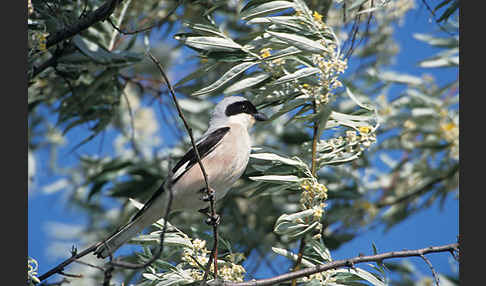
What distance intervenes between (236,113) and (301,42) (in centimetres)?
93

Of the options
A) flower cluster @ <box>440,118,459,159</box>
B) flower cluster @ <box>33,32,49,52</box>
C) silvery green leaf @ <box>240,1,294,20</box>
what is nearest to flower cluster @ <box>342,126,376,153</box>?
silvery green leaf @ <box>240,1,294,20</box>

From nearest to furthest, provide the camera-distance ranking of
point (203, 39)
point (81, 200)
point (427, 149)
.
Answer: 1. point (203, 39)
2. point (427, 149)
3. point (81, 200)

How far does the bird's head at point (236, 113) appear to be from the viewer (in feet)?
10.6

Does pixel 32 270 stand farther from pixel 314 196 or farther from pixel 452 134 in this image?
pixel 452 134

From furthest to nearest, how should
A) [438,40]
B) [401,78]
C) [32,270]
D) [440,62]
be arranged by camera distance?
[401,78] < [438,40] < [440,62] < [32,270]

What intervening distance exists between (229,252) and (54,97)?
1.90 m

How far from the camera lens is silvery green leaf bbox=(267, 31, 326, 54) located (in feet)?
8.04

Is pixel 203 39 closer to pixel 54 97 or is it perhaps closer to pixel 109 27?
pixel 109 27

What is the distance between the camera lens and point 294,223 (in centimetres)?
243

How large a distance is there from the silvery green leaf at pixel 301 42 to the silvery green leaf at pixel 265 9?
0.69 ft

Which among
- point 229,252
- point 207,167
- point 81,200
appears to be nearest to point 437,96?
point 207,167

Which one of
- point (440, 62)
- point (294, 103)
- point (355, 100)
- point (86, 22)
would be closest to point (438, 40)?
point (440, 62)

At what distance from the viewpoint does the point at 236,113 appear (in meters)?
3.32

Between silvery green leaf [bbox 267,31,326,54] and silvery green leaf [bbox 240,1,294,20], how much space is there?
8.3 inches
